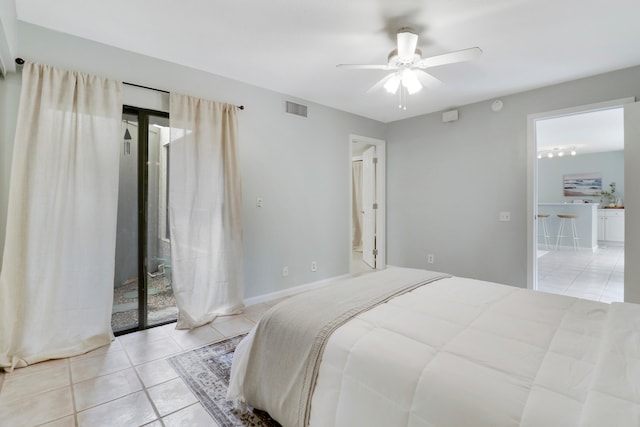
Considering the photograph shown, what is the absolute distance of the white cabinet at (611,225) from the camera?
7430 millimetres

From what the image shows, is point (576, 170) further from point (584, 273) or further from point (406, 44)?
point (406, 44)

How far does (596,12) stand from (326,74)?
2.10 m

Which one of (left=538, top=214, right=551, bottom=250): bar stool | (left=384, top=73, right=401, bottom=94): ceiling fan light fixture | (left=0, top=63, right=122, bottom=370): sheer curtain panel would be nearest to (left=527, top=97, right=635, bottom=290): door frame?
(left=384, top=73, right=401, bottom=94): ceiling fan light fixture

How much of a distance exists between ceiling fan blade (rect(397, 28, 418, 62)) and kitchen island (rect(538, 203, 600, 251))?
7.01 meters

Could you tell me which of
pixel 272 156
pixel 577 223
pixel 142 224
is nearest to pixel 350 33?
pixel 272 156

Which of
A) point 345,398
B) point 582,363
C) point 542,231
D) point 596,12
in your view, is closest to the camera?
point 582,363

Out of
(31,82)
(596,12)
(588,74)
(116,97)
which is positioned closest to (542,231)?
(588,74)

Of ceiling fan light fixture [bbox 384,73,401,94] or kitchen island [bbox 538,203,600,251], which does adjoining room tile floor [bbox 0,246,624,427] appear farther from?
kitchen island [bbox 538,203,600,251]

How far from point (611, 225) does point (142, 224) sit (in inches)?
409

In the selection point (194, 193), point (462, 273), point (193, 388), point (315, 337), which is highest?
point (194, 193)

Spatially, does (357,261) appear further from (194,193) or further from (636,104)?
(636,104)

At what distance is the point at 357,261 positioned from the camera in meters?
5.80

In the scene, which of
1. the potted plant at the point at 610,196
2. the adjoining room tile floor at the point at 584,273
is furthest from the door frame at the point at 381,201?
the potted plant at the point at 610,196

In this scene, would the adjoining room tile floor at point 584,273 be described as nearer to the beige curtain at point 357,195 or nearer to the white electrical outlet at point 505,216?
the white electrical outlet at point 505,216
